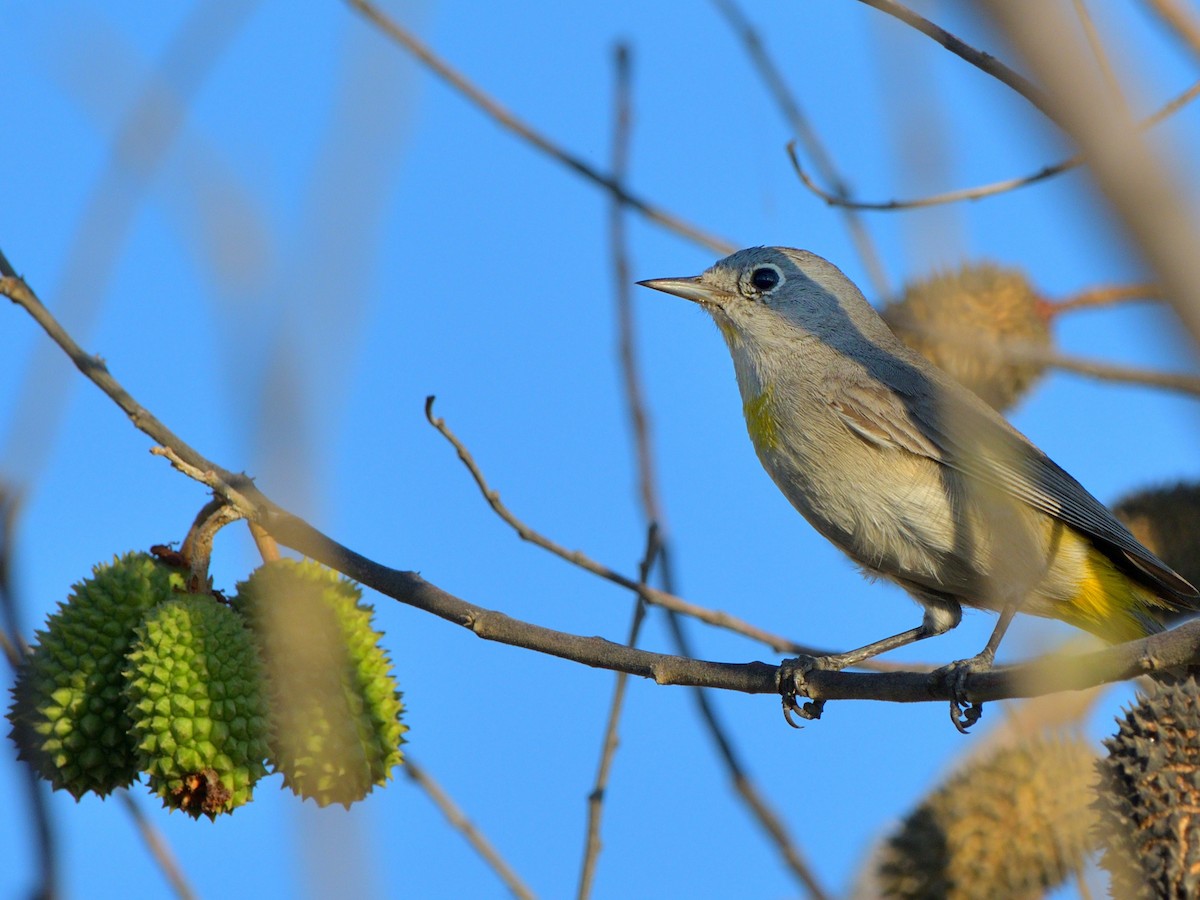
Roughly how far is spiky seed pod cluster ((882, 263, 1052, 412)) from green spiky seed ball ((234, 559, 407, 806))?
138 inches

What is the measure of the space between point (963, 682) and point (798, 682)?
2.50 ft

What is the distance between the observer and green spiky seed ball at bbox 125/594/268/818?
2637 millimetres

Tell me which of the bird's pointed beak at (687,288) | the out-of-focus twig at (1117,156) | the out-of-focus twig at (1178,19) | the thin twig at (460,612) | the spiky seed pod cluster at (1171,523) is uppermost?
the bird's pointed beak at (687,288)

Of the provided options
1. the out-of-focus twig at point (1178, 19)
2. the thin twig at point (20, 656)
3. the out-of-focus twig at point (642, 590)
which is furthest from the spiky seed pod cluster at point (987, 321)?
the thin twig at point (20, 656)

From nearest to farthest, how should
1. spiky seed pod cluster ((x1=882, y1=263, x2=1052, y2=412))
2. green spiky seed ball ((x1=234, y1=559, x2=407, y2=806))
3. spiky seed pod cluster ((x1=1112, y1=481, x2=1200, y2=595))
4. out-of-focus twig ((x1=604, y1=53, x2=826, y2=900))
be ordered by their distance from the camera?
green spiky seed ball ((x1=234, y1=559, x2=407, y2=806)) < out-of-focus twig ((x1=604, y1=53, x2=826, y2=900)) < spiky seed pod cluster ((x1=1112, y1=481, x2=1200, y2=595)) < spiky seed pod cluster ((x1=882, y1=263, x2=1052, y2=412))

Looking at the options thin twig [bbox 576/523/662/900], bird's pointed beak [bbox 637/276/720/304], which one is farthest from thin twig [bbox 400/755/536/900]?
bird's pointed beak [bbox 637/276/720/304]

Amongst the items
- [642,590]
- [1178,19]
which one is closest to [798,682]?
[642,590]

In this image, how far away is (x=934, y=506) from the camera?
4852mm

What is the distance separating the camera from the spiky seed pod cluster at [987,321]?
5957 millimetres

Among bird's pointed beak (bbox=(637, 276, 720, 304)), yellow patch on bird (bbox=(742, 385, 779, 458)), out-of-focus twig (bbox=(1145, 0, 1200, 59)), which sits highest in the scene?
bird's pointed beak (bbox=(637, 276, 720, 304))

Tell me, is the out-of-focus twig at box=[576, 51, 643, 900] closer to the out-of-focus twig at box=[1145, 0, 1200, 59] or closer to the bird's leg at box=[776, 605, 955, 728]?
the bird's leg at box=[776, 605, 955, 728]

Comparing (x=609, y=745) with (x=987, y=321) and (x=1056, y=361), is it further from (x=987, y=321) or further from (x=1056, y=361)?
(x=987, y=321)

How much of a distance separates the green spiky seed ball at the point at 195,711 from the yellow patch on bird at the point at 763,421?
2805 mm

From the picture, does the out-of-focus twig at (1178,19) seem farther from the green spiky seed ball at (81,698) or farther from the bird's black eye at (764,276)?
the bird's black eye at (764,276)
